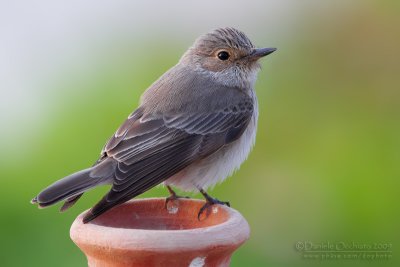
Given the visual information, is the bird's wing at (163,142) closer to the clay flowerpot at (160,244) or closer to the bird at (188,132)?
the bird at (188,132)

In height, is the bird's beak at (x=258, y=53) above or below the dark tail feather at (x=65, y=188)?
above

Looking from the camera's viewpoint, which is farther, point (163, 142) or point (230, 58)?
point (230, 58)

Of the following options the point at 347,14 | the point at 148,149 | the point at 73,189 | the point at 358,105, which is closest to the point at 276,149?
the point at 358,105

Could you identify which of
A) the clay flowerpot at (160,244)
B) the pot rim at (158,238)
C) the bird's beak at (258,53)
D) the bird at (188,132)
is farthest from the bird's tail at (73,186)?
the bird's beak at (258,53)

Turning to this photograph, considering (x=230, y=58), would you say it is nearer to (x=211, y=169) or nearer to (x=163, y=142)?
(x=211, y=169)

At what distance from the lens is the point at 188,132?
15.5 feet

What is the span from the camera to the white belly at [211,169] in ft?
15.7

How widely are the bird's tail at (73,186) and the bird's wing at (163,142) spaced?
84mm

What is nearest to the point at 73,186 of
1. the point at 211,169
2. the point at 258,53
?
the point at 211,169

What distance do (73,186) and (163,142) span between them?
0.68 meters

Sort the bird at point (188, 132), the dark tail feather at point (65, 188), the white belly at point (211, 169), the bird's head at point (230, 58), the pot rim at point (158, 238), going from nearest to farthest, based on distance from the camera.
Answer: the pot rim at point (158, 238)
the dark tail feather at point (65, 188)
the bird at point (188, 132)
the white belly at point (211, 169)
the bird's head at point (230, 58)

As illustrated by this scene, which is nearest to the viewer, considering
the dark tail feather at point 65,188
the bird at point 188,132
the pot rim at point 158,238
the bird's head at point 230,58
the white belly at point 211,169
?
the pot rim at point 158,238

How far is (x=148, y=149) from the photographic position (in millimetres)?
4516

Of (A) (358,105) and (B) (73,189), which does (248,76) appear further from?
(A) (358,105)
